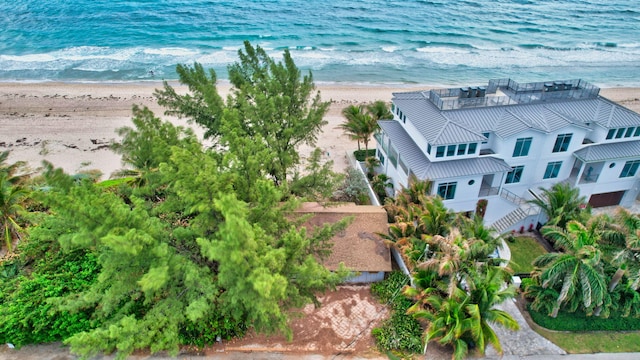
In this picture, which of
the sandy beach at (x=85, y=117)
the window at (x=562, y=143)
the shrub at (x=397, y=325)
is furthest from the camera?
the sandy beach at (x=85, y=117)

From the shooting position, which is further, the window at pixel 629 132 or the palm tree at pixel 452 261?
the window at pixel 629 132

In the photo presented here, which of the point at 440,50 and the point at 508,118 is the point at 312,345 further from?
the point at 440,50

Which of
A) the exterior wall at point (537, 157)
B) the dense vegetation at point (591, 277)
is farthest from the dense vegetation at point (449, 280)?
the exterior wall at point (537, 157)

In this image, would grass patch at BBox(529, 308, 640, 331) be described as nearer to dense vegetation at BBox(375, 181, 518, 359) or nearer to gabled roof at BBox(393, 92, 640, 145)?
dense vegetation at BBox(375, 181, 518, 359)

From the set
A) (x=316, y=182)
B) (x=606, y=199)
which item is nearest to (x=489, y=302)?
(x=316, y=182)

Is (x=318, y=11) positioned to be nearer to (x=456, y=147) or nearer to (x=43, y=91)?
(x=43, y=91)

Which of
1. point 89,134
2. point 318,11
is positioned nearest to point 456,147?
point 89,134

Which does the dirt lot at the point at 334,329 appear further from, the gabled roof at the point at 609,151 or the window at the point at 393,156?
the gabled roof at the point at 609,151
